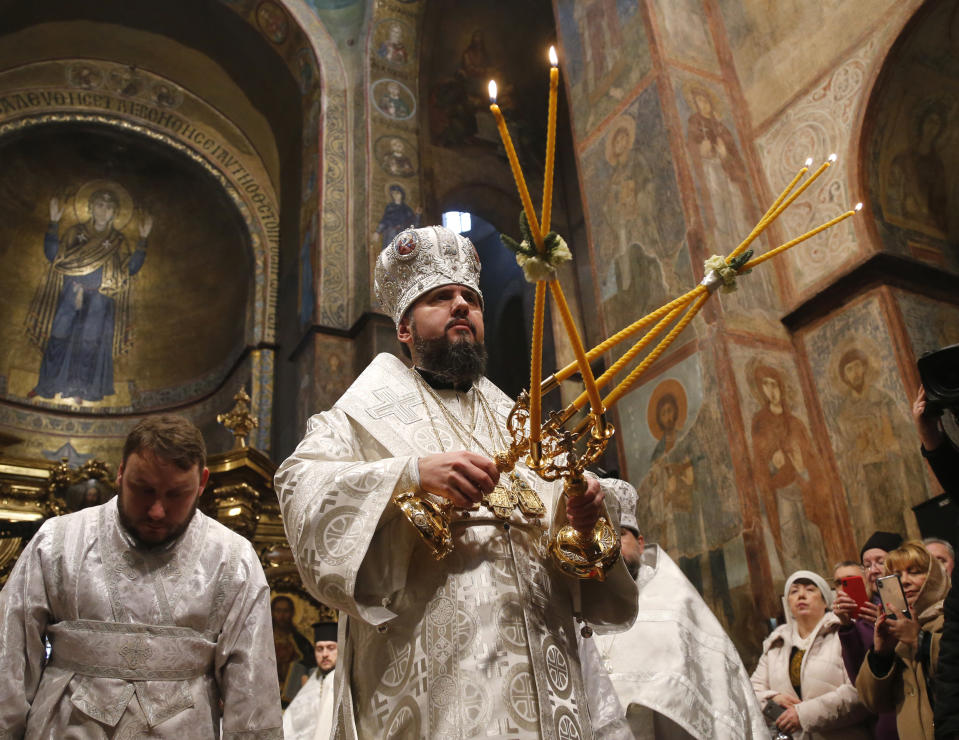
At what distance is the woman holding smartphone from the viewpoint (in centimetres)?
314

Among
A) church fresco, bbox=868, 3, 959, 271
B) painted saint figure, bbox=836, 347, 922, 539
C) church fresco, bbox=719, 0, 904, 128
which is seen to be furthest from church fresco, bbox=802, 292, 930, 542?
church fresco, bbox=719, 0, 904, 128

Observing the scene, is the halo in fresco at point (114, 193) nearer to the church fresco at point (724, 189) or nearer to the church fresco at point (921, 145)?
the church fresco at point (724, 189)

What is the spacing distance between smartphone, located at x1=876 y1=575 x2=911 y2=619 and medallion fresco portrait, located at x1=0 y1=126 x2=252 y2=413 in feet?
36.6

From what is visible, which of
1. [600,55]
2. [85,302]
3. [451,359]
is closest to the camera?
[451,359]

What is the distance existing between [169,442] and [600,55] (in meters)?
7.37

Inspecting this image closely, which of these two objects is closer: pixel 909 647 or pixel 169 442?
pixel 169 442

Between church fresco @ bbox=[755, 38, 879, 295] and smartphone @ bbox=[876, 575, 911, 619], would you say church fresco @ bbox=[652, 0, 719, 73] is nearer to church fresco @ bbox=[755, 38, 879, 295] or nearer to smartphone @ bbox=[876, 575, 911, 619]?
church fresco @ bbox=[755, 38, 879, 295]

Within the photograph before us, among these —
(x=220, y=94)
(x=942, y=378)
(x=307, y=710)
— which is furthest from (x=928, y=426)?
(x=220, y=94)

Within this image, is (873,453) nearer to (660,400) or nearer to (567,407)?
(660,400)

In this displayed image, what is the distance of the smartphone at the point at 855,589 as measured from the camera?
3.64 metres

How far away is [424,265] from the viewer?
2729mm

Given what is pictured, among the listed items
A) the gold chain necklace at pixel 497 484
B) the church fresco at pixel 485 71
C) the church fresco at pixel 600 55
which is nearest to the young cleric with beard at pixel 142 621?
the gold chain necklace at pixel 497 484

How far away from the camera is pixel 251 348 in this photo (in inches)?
498

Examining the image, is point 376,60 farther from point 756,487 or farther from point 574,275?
point 756,487
